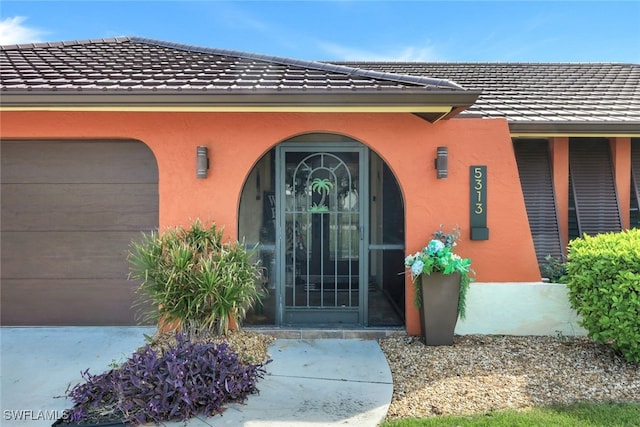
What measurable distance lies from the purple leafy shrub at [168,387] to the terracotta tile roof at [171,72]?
3.29 metres

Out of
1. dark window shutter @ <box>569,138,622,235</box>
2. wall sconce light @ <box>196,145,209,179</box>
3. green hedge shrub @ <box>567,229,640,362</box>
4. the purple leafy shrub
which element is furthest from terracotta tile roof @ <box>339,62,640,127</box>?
the purple leafy shrub

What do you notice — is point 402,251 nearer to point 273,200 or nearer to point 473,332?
point 473,332

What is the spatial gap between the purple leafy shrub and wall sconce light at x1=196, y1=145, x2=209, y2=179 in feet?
8.39

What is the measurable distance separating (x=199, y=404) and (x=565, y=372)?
162 inches

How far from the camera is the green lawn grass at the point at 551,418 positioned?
3.75 metres

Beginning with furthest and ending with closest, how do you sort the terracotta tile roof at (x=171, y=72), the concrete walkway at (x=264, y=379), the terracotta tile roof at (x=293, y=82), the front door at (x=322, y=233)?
the front door at (x=322, y=233) < the terracotta tile roof at (x=171, y=72) < the terracotta tile roof at (x=293, y=82) < the concrete walkway at (x=264, y=379)

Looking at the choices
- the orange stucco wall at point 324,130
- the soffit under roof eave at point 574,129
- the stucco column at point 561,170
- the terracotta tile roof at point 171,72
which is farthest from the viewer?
the stucco column at point 561,170

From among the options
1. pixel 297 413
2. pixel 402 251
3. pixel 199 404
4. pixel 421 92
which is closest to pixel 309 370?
pixel 297 413

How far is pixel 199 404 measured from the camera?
155 inches

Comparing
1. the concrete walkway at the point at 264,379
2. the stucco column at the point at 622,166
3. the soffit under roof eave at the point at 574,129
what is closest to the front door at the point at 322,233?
the concrete walkway at the point at 264,379

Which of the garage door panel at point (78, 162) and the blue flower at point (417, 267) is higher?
the garage door panel at point (78, 162)

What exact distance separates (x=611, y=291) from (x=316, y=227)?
3851 millimetres

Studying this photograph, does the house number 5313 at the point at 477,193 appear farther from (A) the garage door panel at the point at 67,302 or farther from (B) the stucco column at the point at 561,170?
(A) the garage door panel at the point at 67,302

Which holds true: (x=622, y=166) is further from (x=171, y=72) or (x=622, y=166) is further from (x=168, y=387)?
(x=168, y=387)
